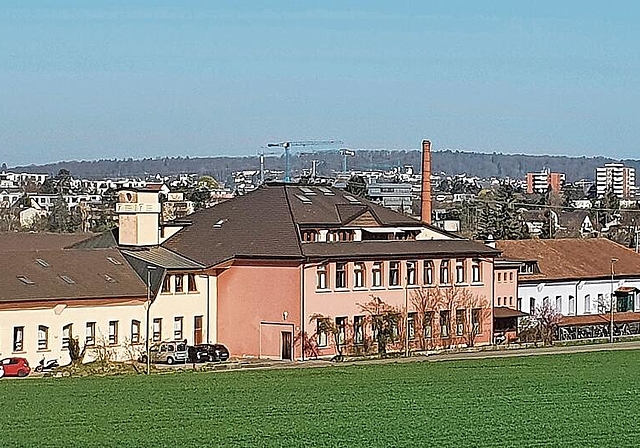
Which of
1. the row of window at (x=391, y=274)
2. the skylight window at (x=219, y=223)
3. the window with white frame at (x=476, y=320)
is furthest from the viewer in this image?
the window with white frame at (x=476, y=320)

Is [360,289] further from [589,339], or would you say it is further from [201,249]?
[589,339]

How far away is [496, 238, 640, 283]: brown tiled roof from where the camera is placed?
85.6 meters

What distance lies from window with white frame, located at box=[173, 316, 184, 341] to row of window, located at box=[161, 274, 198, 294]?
131 centimetres

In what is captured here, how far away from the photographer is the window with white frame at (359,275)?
221ft

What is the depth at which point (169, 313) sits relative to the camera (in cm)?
6353

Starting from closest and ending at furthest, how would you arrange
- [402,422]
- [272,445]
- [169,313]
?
[272,445] → [402,422] → [169,313]

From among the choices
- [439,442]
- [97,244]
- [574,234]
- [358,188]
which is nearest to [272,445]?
[439,442]

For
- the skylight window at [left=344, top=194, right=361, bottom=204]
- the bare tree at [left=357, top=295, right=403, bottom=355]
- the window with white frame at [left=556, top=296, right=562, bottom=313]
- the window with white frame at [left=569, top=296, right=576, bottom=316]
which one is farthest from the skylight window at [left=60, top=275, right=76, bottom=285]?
the window with white frame at [left=569, top=296, right=576, bottom=316]

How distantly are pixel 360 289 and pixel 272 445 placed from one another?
4520cm

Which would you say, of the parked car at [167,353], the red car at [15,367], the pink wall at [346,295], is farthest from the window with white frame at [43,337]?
the pink wall at [346,295]

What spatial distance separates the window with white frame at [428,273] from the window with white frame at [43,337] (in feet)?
69.3

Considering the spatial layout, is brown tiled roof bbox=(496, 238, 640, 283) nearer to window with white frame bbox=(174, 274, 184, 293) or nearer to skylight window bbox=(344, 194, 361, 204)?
skylight window bbox=(344, 194, 361, 204)

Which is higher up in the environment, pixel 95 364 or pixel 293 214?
pixel 293 214

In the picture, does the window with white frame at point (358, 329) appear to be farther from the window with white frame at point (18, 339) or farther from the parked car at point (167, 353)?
the window with white frame at point (18, 339)
